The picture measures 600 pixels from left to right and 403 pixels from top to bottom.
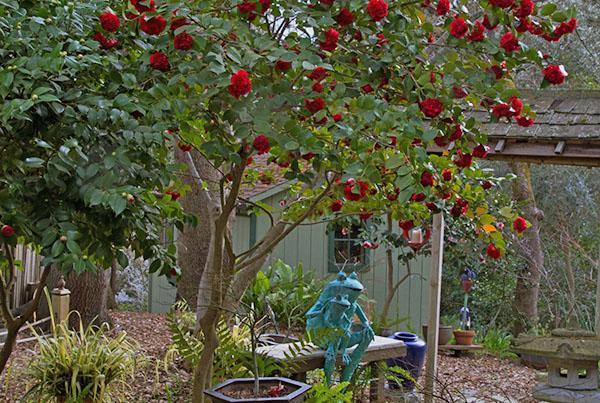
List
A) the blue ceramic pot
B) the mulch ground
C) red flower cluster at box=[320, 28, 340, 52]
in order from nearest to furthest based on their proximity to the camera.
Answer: red flower cluster at box=[320, 28, 340, 52], the mulch ground, the blue ceramic pot

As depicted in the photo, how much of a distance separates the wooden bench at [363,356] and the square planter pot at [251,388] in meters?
0.53

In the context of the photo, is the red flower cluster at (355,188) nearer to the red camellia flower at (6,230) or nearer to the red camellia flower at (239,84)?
the red camellia flower at (239,84)

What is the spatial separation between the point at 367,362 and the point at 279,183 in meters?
4.83

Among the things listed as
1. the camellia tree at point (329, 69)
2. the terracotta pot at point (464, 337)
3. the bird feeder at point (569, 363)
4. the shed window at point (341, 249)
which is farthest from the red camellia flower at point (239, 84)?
the shed window at point (341, 249)

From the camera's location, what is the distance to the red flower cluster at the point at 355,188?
11.2ft

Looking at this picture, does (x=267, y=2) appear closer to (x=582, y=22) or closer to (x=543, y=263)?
(x=582, y=22)

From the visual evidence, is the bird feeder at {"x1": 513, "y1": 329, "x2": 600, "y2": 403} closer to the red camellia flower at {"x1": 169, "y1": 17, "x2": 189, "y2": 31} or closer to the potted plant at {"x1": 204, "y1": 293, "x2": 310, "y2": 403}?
the potted plant at {"x1": 204, "y1": 293, "x2": 310, "y2": 403}

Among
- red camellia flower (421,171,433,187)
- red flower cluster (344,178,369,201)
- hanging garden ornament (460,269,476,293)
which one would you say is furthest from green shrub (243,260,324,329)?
red camellia flower (421,171,433,187)

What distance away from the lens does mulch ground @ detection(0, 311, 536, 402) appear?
5.09 m

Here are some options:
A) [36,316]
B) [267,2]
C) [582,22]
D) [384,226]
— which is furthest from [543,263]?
[267,2]

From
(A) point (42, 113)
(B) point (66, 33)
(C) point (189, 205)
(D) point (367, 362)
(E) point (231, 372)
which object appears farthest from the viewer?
(C) point (189, 205)

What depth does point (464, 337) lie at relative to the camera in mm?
9188

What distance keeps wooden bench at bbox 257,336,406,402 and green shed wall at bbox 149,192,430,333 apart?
4030 mm

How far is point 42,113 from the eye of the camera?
2.44 m
